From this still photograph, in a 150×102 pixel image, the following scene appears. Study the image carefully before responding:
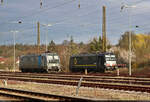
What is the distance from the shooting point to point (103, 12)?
1740 inches

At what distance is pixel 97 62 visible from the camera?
39.3 meters

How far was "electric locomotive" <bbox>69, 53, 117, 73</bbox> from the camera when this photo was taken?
38500 mm

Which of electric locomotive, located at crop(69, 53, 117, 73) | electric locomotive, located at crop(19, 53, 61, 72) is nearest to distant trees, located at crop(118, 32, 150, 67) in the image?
electric locomotive, located at crop(69, 53, 117, 73)

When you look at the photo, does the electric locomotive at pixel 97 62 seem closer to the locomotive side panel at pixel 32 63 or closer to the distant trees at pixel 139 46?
the locomotive side panel at pixel 32 63

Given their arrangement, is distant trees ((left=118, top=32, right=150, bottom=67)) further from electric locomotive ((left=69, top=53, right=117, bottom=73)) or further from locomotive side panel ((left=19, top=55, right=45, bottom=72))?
locomotive side panel ((left=19, top=55, right=45, bottom=72))

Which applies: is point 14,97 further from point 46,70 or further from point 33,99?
point 46,70

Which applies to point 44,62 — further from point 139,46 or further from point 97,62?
point 139,46

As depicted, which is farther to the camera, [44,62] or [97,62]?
[44,62]

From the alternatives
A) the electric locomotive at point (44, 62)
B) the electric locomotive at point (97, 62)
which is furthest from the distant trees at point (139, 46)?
the electric locomotive at point (44, 62)

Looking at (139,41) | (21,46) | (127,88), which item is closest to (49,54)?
(127,88)

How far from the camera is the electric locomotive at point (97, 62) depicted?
38.5 m

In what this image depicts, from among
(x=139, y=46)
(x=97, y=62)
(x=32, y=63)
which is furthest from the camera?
(x=139, y=46)

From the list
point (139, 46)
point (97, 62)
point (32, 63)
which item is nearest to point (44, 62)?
point (32, 63)

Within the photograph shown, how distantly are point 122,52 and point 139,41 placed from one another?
18.9 meters
